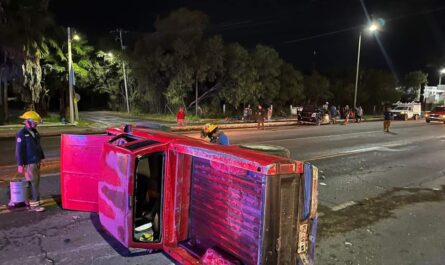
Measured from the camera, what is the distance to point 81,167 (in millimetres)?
6012

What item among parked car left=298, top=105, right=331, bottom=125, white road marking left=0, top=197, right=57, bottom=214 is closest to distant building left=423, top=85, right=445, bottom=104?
parked car left=298, top=105, right=331, bottom=125

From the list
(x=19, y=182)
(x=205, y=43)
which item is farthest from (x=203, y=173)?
(x=205, y=43)

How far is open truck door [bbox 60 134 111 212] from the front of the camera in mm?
5938

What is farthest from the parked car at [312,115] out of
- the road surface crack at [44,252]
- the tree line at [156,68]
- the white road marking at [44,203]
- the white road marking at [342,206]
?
the road surface crack at [44,252]

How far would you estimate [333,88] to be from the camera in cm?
4881

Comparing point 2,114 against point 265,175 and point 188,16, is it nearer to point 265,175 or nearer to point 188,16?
point 188,16

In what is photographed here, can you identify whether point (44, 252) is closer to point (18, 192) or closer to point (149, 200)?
point (149, 200)

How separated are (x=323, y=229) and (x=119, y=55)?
34137mm

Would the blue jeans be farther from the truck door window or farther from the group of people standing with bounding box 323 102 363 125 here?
the group of people standing with bounding box 323 102 363 125

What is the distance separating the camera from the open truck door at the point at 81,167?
19.5 ft

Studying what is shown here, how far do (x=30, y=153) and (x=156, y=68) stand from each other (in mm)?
27807

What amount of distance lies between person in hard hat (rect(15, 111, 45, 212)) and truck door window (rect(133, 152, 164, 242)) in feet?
7.06

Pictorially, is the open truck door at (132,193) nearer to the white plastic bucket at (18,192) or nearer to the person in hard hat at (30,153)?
the person in hard hat at (30,153)

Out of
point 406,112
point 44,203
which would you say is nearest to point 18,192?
point 44,203
